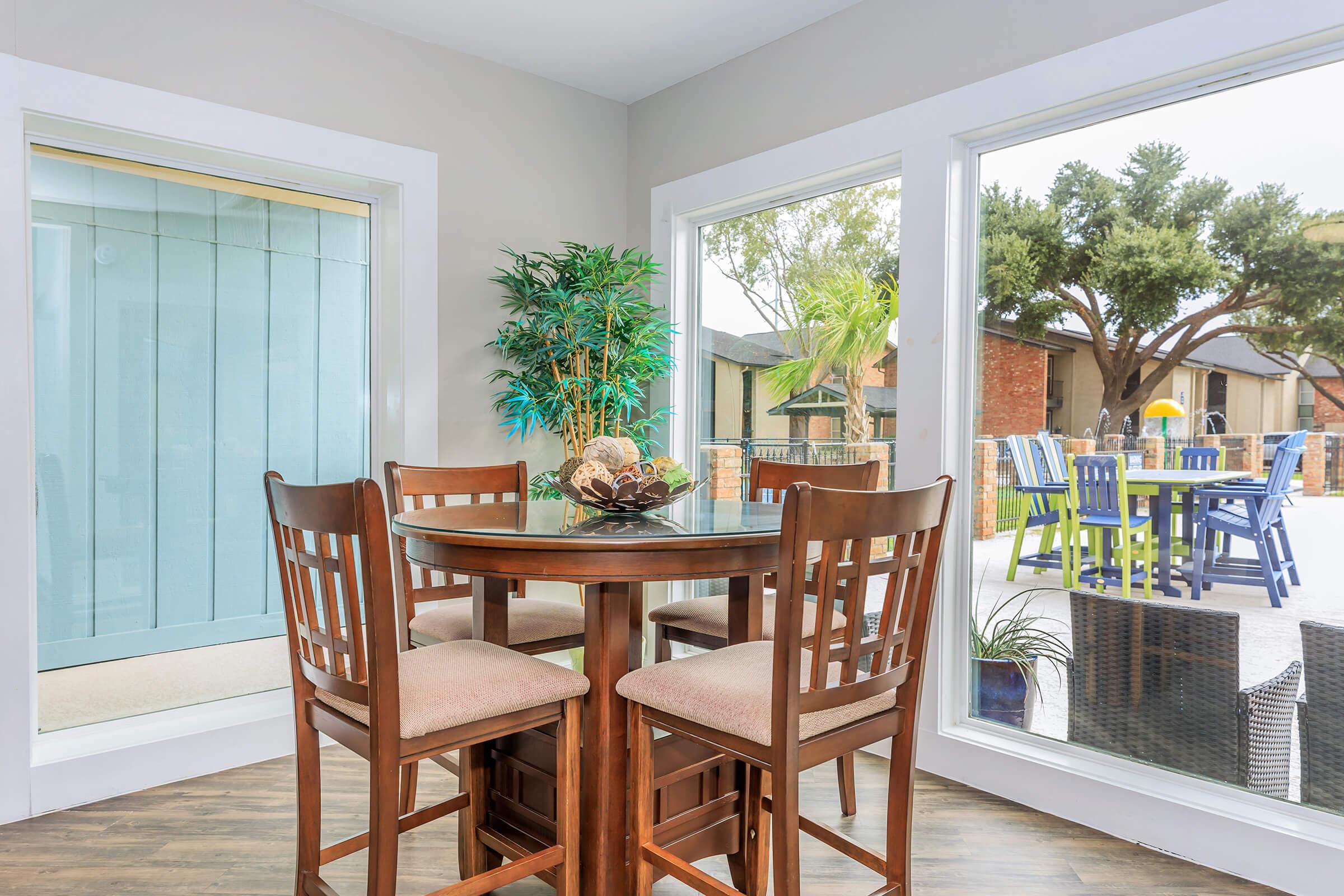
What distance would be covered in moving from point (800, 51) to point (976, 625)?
2263 mm

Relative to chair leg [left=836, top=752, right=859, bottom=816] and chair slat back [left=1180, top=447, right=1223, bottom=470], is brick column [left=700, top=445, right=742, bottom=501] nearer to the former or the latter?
chair leg [left=836, top=752, right=859, bottom=816]

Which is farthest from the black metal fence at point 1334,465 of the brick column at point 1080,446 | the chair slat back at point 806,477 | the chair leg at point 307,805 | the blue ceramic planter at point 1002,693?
the chair leg at point 307,805

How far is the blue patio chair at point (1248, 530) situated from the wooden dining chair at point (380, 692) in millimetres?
1786

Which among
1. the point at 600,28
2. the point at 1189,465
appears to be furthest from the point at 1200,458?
the point at 600,28

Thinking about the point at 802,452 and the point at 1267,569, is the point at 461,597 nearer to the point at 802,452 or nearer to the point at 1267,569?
the point at 802,452

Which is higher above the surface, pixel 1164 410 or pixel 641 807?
pixel 1164 410

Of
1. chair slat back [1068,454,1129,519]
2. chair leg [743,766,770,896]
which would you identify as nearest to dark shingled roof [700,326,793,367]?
chair slat back [1068,454,1129,519]

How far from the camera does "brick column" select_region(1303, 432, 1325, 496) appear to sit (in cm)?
208

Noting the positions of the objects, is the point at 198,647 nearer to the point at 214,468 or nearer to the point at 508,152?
the point at 214,468

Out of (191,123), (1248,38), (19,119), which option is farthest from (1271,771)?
(19,119)

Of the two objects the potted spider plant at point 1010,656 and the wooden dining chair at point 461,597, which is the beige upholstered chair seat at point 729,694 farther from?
the potted spider plant at point 1010,656

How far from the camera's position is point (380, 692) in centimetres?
151

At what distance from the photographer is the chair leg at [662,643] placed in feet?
8.01

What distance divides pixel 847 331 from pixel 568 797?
2.10m
